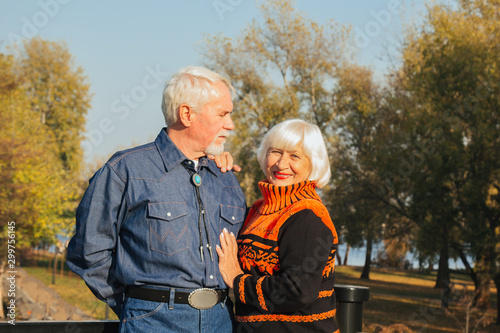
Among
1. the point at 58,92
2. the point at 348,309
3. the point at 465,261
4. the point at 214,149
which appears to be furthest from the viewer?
the point at 58,92

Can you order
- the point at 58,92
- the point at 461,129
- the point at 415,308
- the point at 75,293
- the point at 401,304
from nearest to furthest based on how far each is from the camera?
1. the point at 461,129
2. the point at 415,308
3. the point at 401,304
4. the point at 75,293
5. the point at 58,92

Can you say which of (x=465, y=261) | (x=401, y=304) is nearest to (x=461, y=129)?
(x=465, y=261)

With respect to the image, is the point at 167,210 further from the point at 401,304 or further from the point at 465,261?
the point at 401,304

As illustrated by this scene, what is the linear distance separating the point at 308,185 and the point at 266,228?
31 cm

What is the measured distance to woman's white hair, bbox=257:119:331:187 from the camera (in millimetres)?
2779

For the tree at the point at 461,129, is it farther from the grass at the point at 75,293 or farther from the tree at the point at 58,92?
the tree at the point at 58,92

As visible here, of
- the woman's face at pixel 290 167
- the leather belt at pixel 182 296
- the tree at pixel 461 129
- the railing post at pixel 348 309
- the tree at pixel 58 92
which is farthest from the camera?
the tree at pixel 58 92

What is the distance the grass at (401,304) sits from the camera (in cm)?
1969

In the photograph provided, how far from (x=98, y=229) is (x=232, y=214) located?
718 millimetres

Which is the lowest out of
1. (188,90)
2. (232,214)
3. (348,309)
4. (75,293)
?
(75,293)

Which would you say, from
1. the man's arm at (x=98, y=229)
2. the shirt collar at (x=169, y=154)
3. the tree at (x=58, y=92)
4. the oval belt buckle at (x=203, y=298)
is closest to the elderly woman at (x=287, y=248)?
the oval belt buckle at (x=203, y=298)

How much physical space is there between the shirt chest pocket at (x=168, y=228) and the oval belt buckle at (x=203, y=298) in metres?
0.22

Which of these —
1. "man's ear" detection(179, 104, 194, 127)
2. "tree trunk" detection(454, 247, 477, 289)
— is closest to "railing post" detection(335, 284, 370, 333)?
"man's ear" detection(179, 104, 194, 127)

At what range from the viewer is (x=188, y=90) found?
9.23ft
